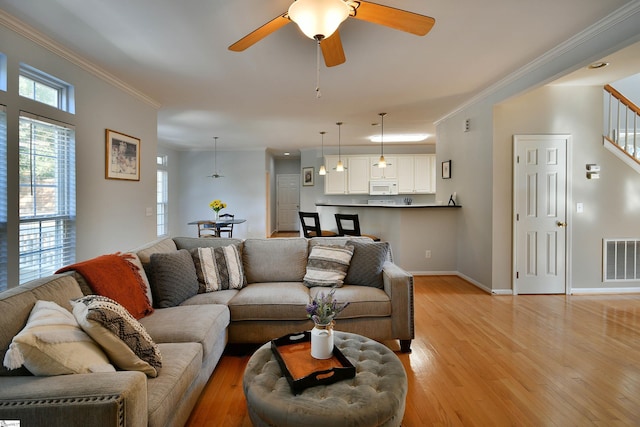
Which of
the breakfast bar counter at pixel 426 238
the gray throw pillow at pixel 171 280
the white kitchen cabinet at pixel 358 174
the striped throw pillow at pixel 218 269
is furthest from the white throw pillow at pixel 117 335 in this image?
the white kitchen cabinet at pixel 358 174

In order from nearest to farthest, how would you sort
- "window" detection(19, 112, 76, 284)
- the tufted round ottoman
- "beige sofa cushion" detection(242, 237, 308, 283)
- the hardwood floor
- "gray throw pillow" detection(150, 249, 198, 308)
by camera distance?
the tufted round ottoman < the hardwood floor < "gray throw pillow" detection(150, 249, 198, 308) < "window" detection(19, 112, 76, 284) < "beige sofa cushion" detection(242, 237, 308, 283)

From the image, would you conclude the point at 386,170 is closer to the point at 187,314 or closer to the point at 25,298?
the point at 187,314

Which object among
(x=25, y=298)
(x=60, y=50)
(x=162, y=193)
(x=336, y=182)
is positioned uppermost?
(x=60, y=50)

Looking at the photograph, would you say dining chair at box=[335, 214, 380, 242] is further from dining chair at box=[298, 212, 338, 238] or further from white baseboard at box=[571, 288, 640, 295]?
white baseboard at box=[571, 288, 640, 295]

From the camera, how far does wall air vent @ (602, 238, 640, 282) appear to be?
4074 mm

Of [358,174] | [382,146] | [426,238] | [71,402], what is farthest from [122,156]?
[382,146]

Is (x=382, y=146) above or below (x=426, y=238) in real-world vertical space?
above

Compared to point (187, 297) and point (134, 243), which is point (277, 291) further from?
point (134, 243)

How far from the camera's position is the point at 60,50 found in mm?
2877

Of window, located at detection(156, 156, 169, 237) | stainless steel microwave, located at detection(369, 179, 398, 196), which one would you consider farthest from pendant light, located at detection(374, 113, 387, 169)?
window, located at detection(156, 156, 169, 237)

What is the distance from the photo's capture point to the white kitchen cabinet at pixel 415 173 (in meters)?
8.27

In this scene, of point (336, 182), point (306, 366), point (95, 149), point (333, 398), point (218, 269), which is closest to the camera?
point (333, 398)

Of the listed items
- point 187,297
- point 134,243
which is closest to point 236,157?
point 134,243

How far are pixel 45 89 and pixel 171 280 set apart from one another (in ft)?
6.99
